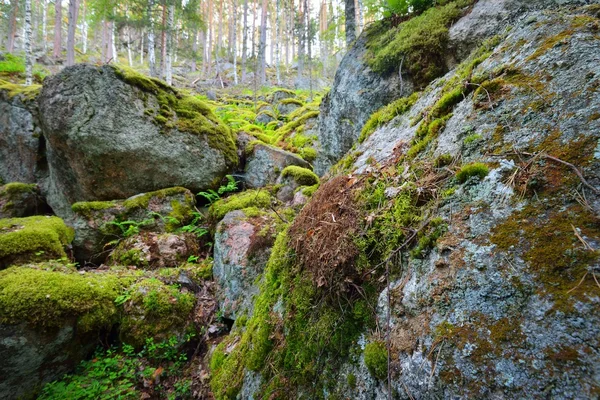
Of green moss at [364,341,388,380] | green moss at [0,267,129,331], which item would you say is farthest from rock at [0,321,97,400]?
green moss at [364,341,388,380]

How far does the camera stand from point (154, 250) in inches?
218

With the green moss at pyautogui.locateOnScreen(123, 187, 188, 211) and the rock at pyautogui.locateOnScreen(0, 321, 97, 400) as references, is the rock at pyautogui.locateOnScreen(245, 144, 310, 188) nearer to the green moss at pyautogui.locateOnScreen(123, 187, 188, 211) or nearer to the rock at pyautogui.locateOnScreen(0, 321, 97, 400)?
the green moss at pyautogui.locateOnScreen(123, 187, 188, 211)

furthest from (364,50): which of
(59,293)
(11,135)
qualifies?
(11,135)

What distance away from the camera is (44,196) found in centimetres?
764

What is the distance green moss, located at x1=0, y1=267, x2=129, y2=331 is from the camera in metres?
3.44

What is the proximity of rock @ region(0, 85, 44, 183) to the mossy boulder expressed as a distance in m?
3.38

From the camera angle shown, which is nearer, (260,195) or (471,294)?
(471,294)

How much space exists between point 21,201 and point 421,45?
977 cm

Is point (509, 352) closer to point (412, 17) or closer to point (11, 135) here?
point (412, 17)

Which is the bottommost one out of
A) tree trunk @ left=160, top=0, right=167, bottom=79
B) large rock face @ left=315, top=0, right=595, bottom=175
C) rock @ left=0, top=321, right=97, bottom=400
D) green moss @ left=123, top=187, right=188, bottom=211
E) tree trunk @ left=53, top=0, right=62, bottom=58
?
rock @ left=0, top=321, right=97, bottom=400

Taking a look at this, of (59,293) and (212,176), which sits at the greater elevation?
(212,176)

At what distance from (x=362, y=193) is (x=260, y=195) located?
383 centimetres

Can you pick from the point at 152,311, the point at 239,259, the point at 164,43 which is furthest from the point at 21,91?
the point at 164,43

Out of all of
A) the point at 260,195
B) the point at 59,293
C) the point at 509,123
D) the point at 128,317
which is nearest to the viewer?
the point at 509,123
